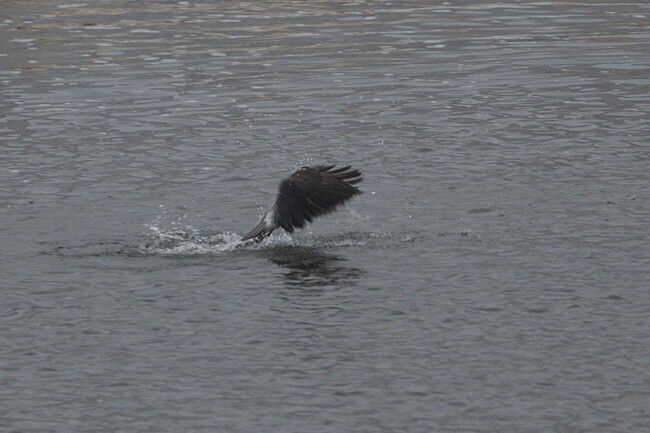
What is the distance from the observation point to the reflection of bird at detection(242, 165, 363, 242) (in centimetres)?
1240

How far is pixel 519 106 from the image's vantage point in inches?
746

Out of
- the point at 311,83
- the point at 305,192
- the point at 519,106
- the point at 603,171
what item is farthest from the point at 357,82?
the point at 305,192

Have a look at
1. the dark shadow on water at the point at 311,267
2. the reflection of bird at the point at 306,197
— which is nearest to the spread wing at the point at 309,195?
the reflection of bird at the point at 306,197

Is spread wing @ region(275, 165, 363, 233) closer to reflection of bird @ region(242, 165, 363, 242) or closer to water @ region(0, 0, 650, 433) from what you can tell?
reflection of bird @ region(242, 165, 363, 242)

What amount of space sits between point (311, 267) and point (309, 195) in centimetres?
67

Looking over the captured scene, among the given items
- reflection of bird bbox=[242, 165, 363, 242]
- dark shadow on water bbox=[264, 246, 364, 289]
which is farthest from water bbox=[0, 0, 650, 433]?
reflection of bird bbox=[242, 165, 363, 242]

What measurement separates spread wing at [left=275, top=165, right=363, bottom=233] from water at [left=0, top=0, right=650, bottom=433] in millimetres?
393

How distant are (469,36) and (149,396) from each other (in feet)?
56.9

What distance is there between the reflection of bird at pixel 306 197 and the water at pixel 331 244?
33cm

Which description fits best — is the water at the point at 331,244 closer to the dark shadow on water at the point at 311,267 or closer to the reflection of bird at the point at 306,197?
the dark shadow on water at the point at 311,267

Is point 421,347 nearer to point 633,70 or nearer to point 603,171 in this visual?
point 603,171

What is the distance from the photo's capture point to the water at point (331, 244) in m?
9.15

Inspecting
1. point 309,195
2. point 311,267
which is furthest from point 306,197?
point 311,267

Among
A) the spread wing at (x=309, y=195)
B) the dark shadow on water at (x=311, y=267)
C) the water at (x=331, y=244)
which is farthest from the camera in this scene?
the spread wing at (x=309, y=195)
